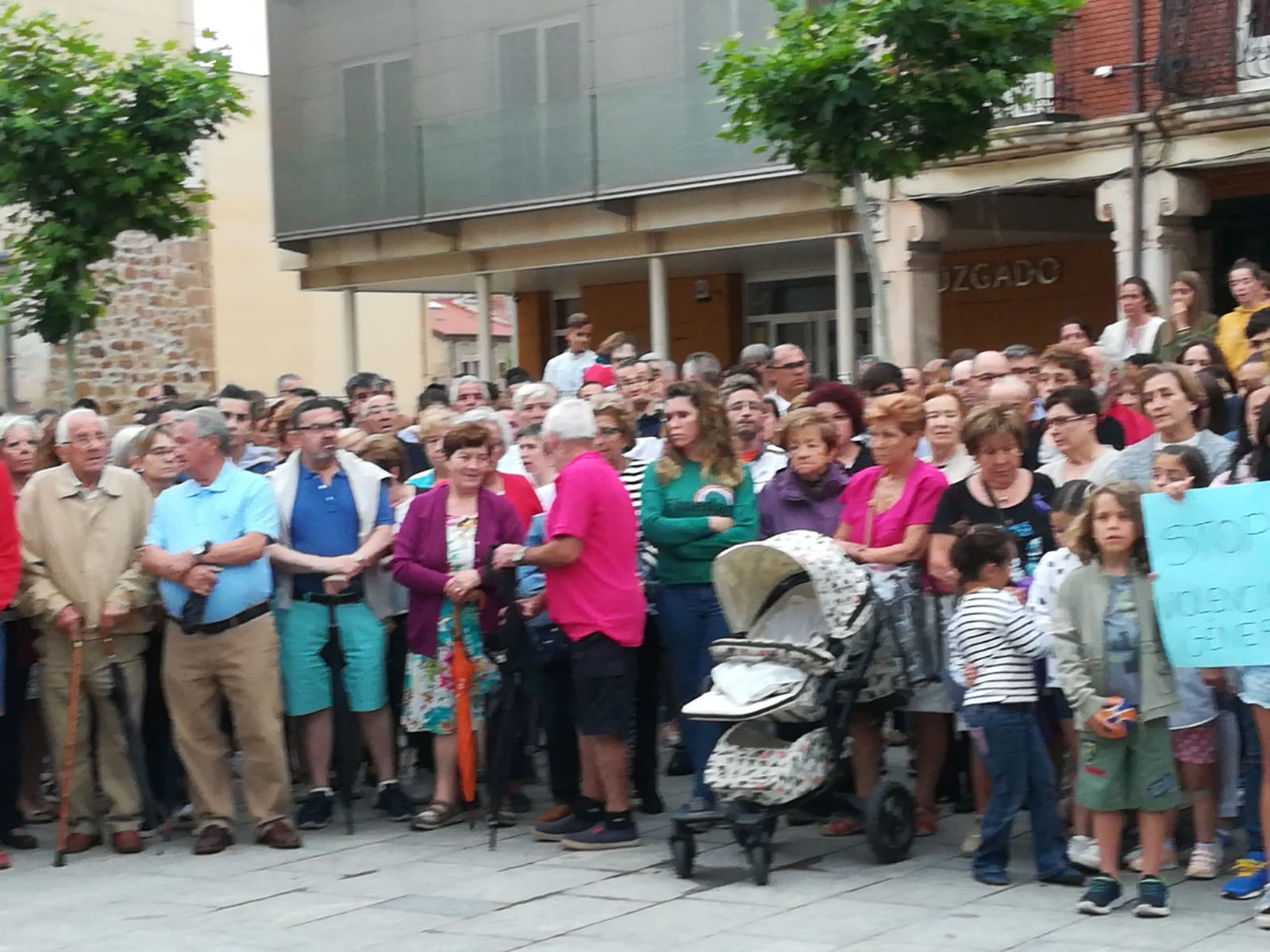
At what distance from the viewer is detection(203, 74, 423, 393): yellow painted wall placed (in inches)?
1275

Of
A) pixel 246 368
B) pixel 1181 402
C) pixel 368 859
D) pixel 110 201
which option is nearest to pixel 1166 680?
pixel 1181 402

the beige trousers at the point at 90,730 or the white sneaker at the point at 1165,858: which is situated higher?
the beige trousers at the point at 90,730

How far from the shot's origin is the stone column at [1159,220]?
18078 mm

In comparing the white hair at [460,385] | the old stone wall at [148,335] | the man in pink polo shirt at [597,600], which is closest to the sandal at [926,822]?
the man in pink polo shirt at [597,600]

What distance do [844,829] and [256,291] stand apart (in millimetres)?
25963

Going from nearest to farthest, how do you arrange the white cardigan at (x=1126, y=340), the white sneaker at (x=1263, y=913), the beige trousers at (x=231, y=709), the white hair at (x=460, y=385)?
1. the white sneaker at (x=1263, y=913)
2. the beige trousers at (x=231, y=709)
3. the white cardigan at (x=1126, y=340)
4. the white hair at (x=460, y=385)

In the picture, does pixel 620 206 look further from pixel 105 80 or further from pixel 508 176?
pixel 105 80

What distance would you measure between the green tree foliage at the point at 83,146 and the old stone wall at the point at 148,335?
38.8ft

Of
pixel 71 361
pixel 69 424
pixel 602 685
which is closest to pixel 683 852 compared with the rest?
pixel 602 685

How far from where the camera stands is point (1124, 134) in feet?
60.1

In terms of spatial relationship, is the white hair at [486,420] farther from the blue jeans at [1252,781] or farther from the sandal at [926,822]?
the blue jeans at [1252,781]

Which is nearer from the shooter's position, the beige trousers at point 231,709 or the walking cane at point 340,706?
the beige trousers at point 231,709

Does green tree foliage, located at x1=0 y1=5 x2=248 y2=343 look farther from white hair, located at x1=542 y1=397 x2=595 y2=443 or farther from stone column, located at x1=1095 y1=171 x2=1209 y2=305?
white hair, located at x1=542 y1=397 x2=595 y2=443

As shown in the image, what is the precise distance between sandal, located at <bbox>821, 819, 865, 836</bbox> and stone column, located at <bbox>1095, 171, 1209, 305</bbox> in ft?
34.8
